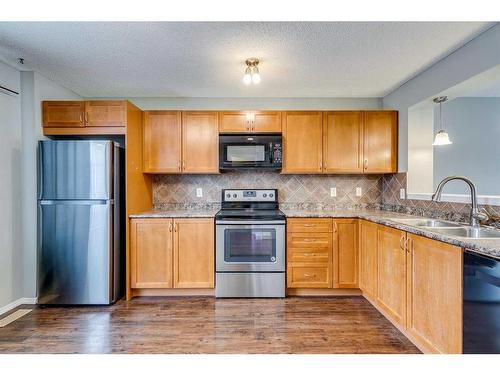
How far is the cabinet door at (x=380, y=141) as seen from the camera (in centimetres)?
326

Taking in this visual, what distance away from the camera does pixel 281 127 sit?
3.26m

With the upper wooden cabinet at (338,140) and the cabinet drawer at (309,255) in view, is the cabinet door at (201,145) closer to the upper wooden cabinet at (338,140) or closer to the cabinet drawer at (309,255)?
the upper wooden cabinet at (338,140)

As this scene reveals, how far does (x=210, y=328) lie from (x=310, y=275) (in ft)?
3.81

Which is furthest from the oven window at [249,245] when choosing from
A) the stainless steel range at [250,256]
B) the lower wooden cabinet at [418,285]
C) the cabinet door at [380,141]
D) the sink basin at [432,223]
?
the cabinet door at [380,141]

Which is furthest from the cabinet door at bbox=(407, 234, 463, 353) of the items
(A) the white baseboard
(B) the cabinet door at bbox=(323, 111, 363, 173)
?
(A) the white baseboard

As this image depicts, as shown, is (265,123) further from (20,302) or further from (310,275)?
(20,302)

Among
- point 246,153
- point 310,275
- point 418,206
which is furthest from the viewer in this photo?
point 246,153

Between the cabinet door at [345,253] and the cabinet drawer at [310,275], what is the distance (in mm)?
82

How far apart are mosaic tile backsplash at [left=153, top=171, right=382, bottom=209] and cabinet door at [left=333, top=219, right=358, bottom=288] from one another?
0.62m

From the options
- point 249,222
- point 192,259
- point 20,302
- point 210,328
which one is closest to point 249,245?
point 249,222

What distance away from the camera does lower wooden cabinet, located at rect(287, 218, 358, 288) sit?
2951 mm

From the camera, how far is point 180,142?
10.7ft
